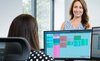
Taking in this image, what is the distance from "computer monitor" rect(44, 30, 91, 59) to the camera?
246cm

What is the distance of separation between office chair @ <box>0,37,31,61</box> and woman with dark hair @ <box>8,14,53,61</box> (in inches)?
23.1

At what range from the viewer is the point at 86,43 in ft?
8.08

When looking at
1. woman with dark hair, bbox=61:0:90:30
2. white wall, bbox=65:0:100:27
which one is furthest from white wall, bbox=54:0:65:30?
woman with dark hair, bbox=61:0:90:30

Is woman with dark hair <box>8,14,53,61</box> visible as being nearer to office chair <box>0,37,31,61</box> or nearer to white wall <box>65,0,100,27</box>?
office chair <box>0,37,31,61</box>

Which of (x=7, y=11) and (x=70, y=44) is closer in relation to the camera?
(x=70, y=44)

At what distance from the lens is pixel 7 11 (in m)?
3.70

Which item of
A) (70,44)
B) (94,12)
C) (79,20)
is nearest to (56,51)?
(70,44)

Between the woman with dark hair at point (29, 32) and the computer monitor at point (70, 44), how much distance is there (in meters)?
0.70

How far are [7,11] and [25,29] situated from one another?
2020mm

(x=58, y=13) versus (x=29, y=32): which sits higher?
(x=58, y=13)

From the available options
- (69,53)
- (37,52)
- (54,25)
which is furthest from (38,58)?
(54,25)

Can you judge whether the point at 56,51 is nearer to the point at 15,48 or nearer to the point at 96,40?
the point at 96,40

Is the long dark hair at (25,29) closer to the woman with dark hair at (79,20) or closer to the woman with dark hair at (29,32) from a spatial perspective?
the woman with dark hair at (29,32)

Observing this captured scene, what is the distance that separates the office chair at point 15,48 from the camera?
1.11 meters
